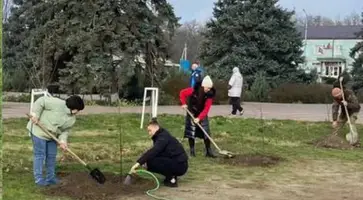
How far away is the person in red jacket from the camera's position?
10359 millimetres

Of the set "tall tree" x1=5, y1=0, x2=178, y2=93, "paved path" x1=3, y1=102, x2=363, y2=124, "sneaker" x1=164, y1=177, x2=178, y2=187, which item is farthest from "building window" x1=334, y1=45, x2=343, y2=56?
"sneaker" x1=164, y1=177, x2=178, y2=187

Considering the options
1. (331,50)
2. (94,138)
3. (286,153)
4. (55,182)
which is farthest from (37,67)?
Answer: (331,50)

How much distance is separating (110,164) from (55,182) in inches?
73.5

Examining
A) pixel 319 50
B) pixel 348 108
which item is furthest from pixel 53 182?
pixel 319 50

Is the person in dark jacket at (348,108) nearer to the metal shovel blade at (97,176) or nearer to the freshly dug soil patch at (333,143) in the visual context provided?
the freshly dug soil patch at (333,143)

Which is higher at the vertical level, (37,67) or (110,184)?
(37,67)

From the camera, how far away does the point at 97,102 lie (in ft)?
78.3

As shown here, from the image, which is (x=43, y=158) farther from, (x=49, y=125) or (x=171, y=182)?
(x=171, y=182)

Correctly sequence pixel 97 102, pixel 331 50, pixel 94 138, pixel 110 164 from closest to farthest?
1. pixel 110 164
2. pixel 94 138
3. pixel 97 102
4. pixel 331 50

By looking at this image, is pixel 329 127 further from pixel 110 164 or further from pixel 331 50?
pixel 331 50

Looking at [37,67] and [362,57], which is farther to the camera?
[362,57]

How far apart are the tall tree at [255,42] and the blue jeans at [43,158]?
25.4 m

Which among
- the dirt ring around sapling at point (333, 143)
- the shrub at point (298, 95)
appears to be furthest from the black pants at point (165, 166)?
the shrub at point (298, 95)

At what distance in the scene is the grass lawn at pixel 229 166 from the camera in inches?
307
